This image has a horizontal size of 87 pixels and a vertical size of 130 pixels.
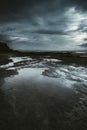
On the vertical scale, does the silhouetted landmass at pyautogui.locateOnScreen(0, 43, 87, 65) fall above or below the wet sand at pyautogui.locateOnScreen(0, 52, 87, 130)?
below

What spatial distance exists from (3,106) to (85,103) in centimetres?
319

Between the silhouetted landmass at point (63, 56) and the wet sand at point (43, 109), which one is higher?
the wet sand at point (43, 109)

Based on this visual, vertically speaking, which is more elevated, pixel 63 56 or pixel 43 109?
pixel 43 109

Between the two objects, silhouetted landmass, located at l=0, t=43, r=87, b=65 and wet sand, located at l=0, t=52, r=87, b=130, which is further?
silhouetted landmass, located at l=0, t=43, r=87, b=65

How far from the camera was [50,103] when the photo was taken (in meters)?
6.79

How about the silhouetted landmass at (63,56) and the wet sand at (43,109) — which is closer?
the wet sand at (43,109)

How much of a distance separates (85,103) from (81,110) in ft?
2.80

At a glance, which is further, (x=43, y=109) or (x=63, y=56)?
(x=63, y=56)

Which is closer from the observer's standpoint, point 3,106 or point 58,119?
point 58,119

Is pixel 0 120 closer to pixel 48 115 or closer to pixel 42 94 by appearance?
pixel 48 115

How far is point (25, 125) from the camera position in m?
4.82

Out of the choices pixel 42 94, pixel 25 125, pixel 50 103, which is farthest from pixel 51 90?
pixel 25 125

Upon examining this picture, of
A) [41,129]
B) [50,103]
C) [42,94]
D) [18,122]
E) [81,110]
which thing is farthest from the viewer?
[42,94]

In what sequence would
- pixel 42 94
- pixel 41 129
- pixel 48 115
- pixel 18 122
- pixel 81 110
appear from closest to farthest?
1. pixel 41 129
2. pixel 18 122
3. pixel 48 115
4. pixel 81 110
5. pixel 42 94
